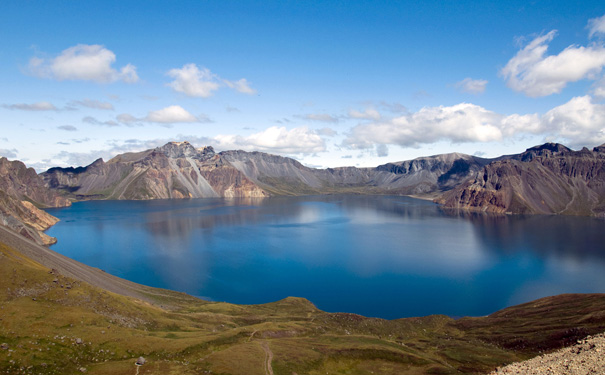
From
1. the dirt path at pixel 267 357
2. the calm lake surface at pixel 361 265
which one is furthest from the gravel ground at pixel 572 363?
the calm lake surface at pixel 361 265

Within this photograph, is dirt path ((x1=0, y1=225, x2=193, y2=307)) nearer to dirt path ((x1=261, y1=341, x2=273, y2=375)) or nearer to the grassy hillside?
the grassy hillside

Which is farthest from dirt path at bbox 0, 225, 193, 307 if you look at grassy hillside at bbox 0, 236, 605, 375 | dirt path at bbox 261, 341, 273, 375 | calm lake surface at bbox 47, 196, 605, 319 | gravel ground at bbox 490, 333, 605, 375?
gravel ground at bbox 490, 333, 605, 375

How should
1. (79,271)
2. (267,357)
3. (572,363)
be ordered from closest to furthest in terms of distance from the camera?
(572,363)
(267,357)
(79,271)

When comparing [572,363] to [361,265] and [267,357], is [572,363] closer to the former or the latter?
[267,357]

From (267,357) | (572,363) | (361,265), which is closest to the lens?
(572,363)

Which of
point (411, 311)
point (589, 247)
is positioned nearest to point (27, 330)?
point (411, 311)

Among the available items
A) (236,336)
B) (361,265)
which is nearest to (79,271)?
(236,336)
